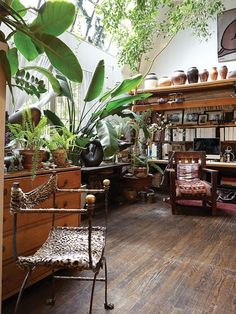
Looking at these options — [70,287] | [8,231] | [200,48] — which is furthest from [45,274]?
[200,48]

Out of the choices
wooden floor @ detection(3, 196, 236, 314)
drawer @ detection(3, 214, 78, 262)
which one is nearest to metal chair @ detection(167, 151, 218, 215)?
wooden floor @ detection(3, 196, 236, 314)

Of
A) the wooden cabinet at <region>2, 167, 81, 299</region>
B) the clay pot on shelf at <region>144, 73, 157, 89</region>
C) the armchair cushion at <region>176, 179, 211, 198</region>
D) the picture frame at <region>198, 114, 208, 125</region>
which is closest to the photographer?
the wooden cabinet at <region>2, 167, 81, 299</region>

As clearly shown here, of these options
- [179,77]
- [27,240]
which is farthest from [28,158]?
[179,77]

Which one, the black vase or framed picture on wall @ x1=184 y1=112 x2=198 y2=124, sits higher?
framed picture on wall @ x1=184 y1=112 x2=198 y2=124

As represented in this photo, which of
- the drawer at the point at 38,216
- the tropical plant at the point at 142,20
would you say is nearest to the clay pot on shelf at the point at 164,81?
the tropical plant at the point at 142,20

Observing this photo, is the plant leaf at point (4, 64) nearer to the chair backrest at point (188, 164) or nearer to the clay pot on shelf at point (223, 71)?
the chair backrest at point (188, 164)

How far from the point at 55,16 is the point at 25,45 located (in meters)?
0.23

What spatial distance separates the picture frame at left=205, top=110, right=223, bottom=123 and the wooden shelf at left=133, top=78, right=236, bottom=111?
8.4 inches

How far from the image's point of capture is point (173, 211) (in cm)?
382

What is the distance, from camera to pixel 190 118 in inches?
207

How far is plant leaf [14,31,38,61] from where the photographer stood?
1315 mm

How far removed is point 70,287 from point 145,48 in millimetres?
4104

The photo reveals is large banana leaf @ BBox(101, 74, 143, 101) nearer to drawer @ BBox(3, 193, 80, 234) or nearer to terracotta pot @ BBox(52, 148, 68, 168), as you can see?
terracotta pot @ BBox(52, 148, 68, 168)

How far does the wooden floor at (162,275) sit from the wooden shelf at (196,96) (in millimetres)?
2364
